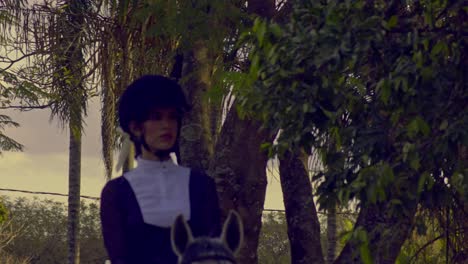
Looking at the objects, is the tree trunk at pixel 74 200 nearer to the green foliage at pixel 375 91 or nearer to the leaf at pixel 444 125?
the green foliage at pixel 375 91

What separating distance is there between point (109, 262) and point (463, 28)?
14.6 feet

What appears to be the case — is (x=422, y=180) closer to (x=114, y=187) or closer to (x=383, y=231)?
(x=383, y=231)

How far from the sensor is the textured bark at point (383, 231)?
9.16 meters

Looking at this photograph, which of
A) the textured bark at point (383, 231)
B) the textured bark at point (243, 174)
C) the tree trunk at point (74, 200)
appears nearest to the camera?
the textured bark at point (383, 231)

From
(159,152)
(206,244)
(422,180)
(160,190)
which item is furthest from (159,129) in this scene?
(422,180)

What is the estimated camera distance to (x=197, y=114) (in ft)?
39.7

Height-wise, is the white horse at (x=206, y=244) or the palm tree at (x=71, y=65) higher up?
the palm tree at (x=71, y=65)

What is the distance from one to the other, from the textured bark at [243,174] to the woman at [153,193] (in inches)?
234

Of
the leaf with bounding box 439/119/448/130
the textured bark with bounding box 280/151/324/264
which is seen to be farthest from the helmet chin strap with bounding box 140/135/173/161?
the textured bark with bounding box 280/151/324/264

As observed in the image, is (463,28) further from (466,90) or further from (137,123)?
(137,123)

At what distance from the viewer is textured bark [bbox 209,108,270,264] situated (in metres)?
11.6

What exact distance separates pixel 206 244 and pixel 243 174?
690 cm

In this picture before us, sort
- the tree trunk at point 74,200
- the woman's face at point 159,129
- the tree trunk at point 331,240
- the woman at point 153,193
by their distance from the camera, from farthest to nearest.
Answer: the tree trunk at point 74,200 → the tree trunk at point 331,240 → the woman's face at point 159,129 → the woman at point 153,193

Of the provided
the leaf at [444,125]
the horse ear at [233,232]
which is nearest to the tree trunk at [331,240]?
the leaf at [444,125]
